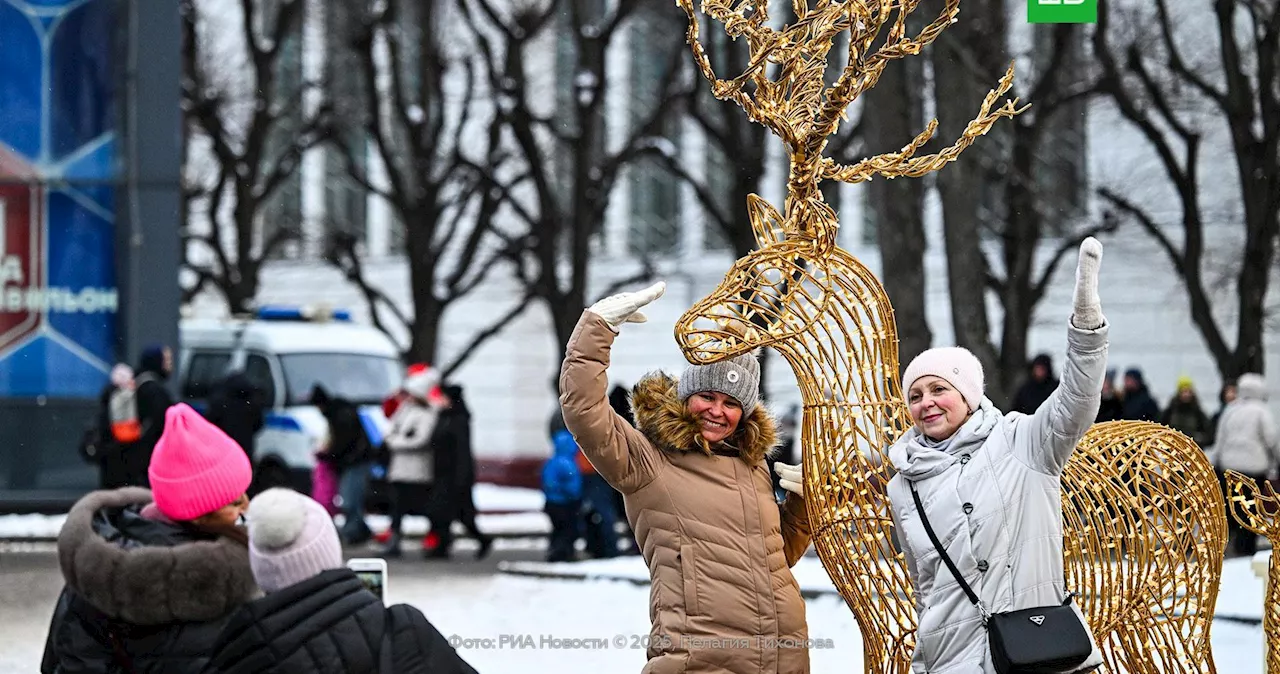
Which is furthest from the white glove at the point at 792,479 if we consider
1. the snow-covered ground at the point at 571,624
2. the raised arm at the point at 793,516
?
the snow-covered ground at the point at 571,624

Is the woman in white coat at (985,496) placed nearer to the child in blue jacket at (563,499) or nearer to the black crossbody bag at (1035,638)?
the black crossbody bag at (1035,638)

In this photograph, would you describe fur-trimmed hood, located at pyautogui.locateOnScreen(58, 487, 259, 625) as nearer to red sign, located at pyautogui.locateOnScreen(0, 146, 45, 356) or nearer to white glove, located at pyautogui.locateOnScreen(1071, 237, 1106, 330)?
white glove, located at pyautogui.locateOnScreen(1071, 237, 1106, 330)

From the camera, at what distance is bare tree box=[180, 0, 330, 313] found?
24875 mm

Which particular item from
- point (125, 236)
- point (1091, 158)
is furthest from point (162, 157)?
point (1091, 158)

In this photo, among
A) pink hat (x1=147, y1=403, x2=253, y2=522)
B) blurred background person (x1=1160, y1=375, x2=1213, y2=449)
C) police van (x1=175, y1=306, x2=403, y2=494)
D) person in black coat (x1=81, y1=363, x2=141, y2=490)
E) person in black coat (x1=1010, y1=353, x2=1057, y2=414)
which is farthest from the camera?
police van (x1=175, y1=306, x2=403, y2=494)

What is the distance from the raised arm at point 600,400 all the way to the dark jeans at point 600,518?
9.51 meters

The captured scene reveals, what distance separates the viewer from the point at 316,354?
1859 cm

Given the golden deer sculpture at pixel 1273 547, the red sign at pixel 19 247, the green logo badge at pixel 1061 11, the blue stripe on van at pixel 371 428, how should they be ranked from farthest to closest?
the blue stripe on van at pixel 371 428, the red sign at pixel 19 247, the green logo badge at pixel 1061 11, the golden deer sculpture at pixel 1273 547

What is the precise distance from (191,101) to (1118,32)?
1255 centimetres

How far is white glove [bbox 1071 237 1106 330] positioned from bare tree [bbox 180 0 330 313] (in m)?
21.3

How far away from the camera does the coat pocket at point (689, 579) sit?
5.08 metres

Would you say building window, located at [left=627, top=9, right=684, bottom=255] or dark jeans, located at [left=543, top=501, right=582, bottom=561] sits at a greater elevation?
building window, located at [left=627, top=9, right=684, bottom=255]

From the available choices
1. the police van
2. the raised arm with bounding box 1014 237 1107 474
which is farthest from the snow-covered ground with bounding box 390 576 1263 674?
the raised arm with bounding box 1014 237 1107 474

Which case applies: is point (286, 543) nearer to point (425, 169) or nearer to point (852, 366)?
point (852, 366)
